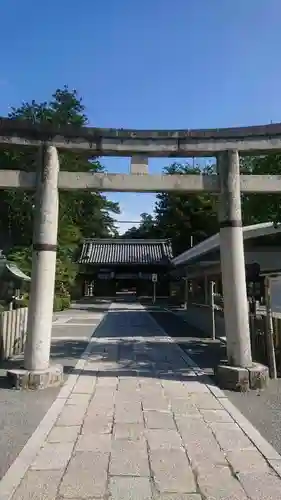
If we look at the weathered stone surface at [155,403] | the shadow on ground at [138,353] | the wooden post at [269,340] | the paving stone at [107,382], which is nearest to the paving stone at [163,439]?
the weathered stone surface at [155,403]

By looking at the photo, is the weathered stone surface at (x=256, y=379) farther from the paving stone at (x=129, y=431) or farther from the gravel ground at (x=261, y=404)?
the paving stone at (x=129, y=431)

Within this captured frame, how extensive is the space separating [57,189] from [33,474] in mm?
4515

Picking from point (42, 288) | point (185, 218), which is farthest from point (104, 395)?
point (185, 218)

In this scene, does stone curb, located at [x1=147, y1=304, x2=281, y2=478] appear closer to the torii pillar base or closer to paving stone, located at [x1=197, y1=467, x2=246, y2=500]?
the torii pillar base

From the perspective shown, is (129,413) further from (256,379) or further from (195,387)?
(256,379)

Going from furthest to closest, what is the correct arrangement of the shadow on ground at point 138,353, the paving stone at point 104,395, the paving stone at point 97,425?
the shadow on ground at point 138,353 < the paving stone at point 104,395 < the paving stone at point 97,425

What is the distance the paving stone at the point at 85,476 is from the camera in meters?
3.09

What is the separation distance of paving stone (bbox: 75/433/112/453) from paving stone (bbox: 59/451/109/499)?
3.9 inches

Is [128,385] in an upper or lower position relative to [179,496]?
upper

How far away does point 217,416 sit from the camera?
4.97 m

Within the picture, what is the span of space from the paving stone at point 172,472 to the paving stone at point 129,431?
430 mm

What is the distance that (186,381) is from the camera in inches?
267

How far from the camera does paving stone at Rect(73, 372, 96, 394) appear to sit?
239 inches

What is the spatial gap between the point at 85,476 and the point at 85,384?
3.20 m
